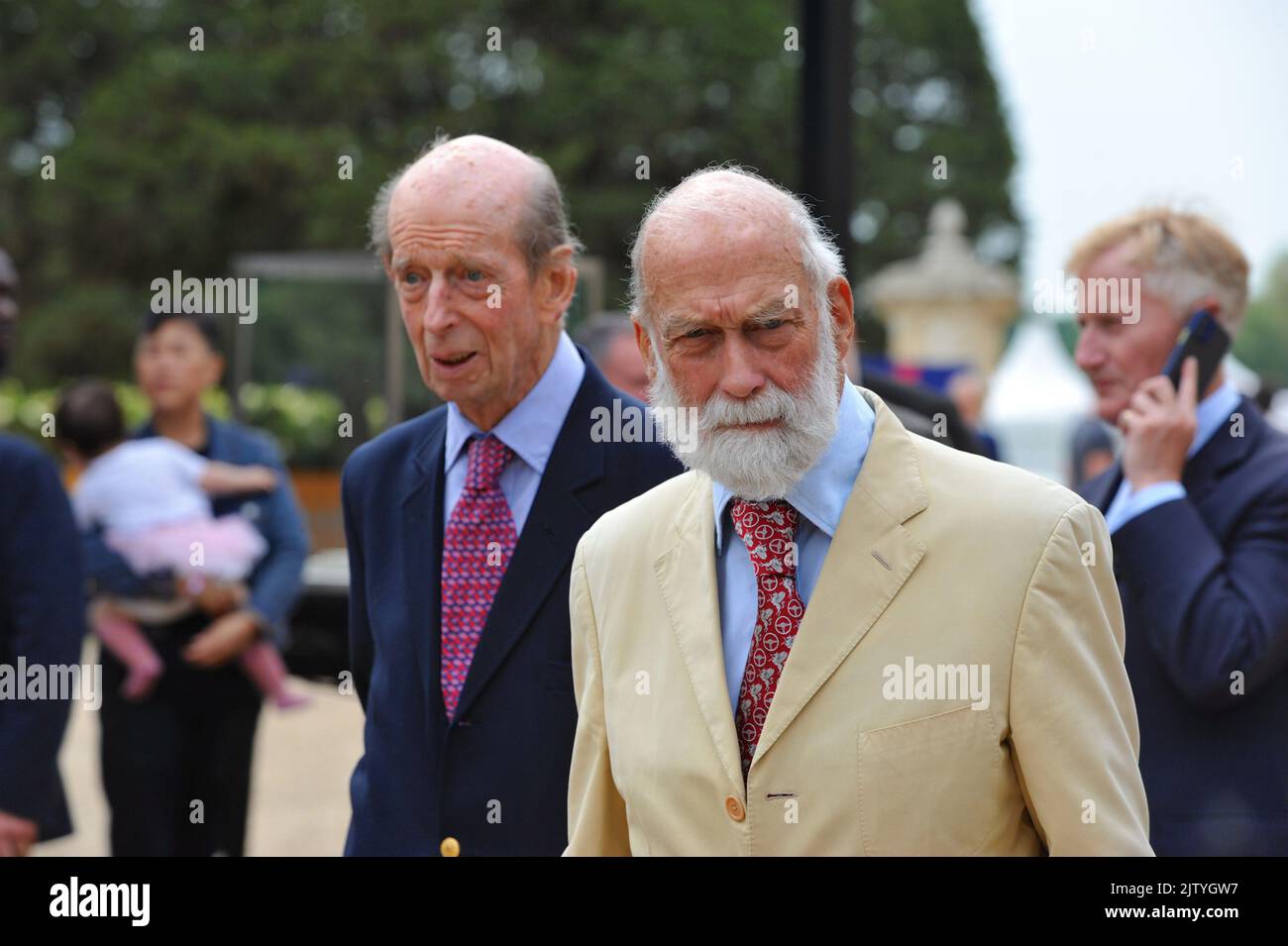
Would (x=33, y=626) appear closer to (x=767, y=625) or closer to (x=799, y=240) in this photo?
(x=767, y=625)

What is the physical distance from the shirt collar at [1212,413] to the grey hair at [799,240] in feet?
4.39

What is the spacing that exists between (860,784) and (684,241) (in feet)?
2.55

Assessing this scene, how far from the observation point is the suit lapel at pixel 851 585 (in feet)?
7.77

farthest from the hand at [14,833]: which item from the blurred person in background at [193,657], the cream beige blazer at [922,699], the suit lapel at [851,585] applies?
the suit lapel at [851,585]

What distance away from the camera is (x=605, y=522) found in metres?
2.72

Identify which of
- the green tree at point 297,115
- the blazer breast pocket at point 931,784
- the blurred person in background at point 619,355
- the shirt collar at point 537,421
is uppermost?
the green tree at point 297,115

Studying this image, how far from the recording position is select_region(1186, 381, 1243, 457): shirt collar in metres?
3.58

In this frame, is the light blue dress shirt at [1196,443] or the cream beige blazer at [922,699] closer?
the cream beige blazer at [922,699]

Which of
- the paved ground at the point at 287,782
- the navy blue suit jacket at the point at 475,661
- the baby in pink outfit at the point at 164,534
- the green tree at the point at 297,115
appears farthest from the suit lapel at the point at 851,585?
the green tree at the point at 297,115

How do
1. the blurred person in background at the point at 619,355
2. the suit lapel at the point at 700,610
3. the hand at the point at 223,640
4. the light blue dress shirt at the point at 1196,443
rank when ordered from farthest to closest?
1. the hand at the point at 223,640
2. the blurred person in background at the point at 619,355
3. the light blue dress shirt at the point at 1196,443
4. the suit lapel at the point at 700,610

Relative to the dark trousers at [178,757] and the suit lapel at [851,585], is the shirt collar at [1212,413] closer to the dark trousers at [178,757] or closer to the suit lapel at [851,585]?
the suit lapel at [851,585]

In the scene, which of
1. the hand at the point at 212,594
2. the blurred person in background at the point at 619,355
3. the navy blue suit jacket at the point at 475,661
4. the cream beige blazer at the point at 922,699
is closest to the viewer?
the cream beige blazer at the point at 922,699

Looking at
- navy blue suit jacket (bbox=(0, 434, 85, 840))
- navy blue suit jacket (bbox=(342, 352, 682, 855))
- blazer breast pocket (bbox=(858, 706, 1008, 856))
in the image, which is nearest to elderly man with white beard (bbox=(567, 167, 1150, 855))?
blazer breast pocket (bbox=(858, 706, 1008, 856))

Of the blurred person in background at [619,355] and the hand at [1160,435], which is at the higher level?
the blurred person in background at [619,355]
